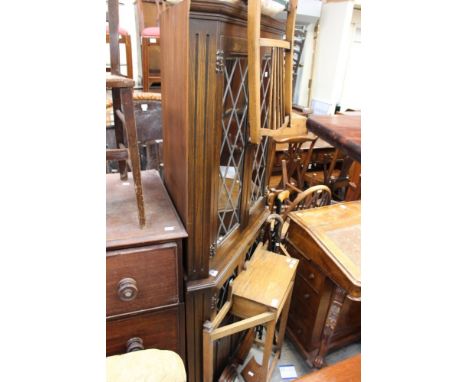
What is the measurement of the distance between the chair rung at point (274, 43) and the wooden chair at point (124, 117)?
0.35 meters

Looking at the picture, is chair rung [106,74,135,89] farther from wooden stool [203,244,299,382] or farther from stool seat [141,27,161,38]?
stool seat [141,27,161,38]

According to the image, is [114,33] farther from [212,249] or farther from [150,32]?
[150,32]

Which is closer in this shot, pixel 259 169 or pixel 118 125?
pixel 118 125

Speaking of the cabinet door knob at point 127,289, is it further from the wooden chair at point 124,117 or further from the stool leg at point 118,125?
the stool leg at point 118,125

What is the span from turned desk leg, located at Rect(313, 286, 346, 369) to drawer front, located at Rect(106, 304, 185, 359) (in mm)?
742

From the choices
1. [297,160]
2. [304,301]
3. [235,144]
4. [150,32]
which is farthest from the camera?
[297,160]

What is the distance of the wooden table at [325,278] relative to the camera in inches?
51.5

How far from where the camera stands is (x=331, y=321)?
1.49 m

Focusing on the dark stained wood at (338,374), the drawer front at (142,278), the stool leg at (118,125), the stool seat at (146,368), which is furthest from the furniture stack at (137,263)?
the dark stained wood at (338,374)

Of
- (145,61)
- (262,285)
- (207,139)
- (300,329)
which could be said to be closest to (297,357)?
(300,329)

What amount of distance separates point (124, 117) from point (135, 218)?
0.32 m
